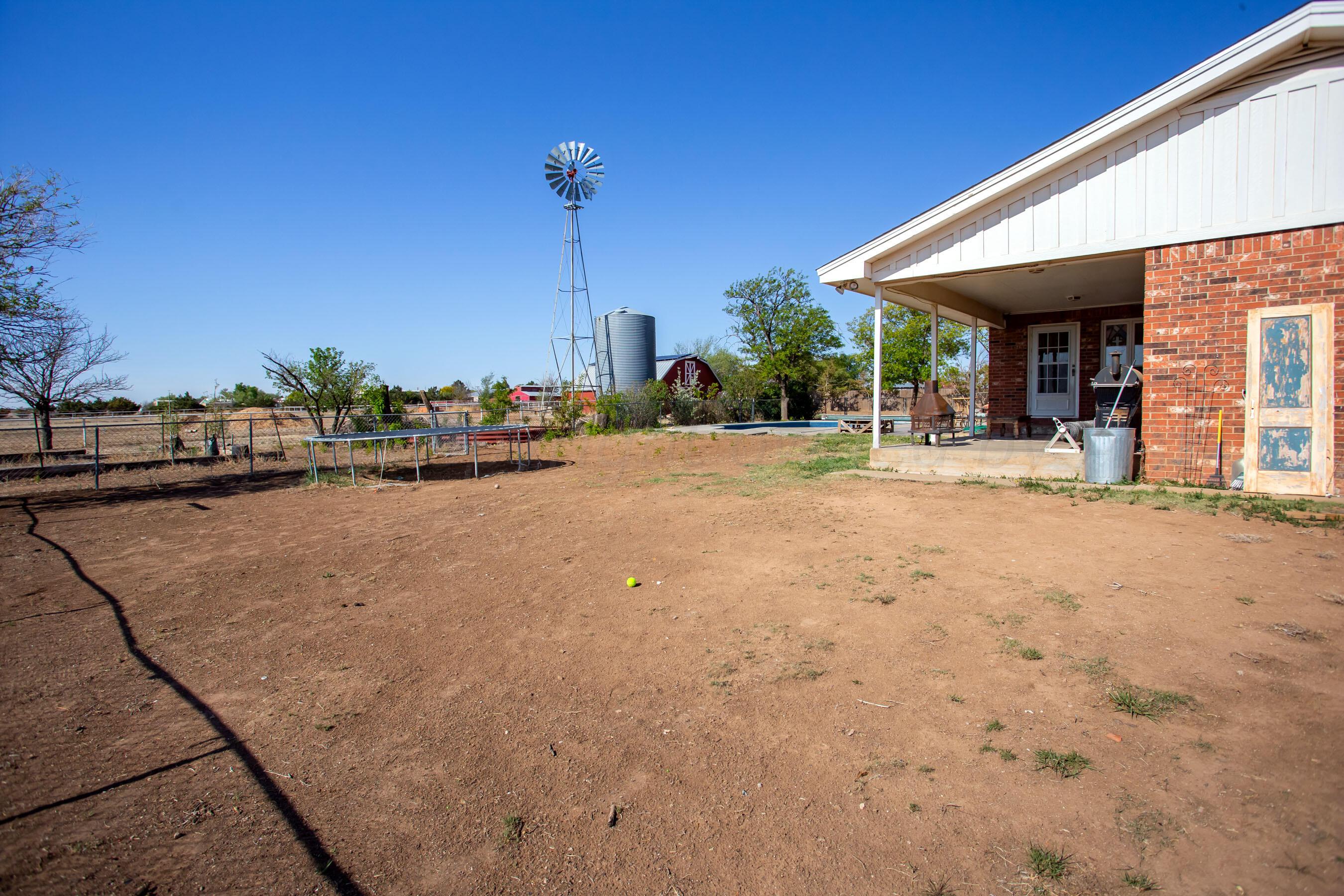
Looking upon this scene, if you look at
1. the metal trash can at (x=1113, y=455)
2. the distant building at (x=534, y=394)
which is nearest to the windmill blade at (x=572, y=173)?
the distant building at (x=534, y=394)

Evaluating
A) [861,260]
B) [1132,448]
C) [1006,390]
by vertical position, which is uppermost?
[861,260]

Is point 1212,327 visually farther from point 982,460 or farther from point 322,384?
point 322,384

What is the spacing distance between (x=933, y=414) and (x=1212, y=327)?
4.32m

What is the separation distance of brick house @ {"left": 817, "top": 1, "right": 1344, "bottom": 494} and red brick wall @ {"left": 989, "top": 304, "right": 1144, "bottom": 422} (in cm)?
372

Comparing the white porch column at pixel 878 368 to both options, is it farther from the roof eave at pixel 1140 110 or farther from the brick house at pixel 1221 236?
the brick house at pixel 1221 236

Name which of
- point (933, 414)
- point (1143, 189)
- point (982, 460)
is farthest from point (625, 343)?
point (1143, 189)

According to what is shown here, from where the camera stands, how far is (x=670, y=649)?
414 centimetres

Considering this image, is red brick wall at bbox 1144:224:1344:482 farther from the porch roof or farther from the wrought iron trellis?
the porch roof

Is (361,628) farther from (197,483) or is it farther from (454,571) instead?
(197,483)

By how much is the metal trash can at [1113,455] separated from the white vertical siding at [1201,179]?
253cm

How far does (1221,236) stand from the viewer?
316 inches

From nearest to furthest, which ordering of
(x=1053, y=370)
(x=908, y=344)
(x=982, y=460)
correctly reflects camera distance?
(x=982, y=460)
(x=1053, y=370)
(x=908, y=344)

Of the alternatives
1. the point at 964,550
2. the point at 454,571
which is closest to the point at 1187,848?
the point at 964,550

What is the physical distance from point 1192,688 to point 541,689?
11.2 ft
